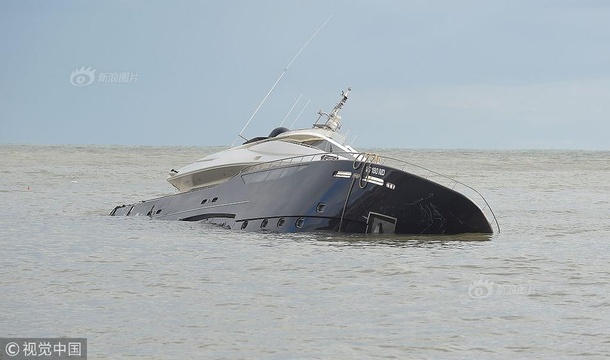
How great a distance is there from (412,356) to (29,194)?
1572 inches

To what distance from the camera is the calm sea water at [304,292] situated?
12.5 metres

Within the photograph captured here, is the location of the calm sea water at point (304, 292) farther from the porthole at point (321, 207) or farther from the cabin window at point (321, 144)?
the cabin window at point (321, 144)

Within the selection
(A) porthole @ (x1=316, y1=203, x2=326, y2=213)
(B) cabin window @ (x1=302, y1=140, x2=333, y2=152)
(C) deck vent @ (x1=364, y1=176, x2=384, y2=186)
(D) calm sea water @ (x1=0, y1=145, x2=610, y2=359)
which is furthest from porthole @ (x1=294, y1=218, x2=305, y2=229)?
(B) cabin window @ (x1=302, y1=140, x2=333, y2=152)

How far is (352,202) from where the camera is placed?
80.7 ft

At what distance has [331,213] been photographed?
24.8m

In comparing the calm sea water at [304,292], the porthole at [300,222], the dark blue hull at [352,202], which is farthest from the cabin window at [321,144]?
the porthole at [300,222]

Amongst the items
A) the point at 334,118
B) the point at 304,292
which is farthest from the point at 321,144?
the point at 304,292

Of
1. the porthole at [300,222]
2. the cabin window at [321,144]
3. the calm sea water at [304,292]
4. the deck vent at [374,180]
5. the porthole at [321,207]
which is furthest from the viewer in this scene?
the cabin window at [321,144]

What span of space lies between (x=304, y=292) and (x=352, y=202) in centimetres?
847

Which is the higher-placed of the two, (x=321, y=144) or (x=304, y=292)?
(x=321, y=144)

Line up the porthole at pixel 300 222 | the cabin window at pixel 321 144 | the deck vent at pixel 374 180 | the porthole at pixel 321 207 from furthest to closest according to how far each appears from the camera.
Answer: the cabin window at pixel 321 144
the porthole at pixel 300 222
the porthole at pixel 321 207
the deck vent at pixel 374 180

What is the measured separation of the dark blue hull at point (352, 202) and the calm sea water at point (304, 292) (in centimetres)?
73

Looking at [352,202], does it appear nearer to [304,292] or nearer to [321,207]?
[321,207]

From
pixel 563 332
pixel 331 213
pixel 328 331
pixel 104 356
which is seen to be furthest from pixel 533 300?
pixel 331 213
